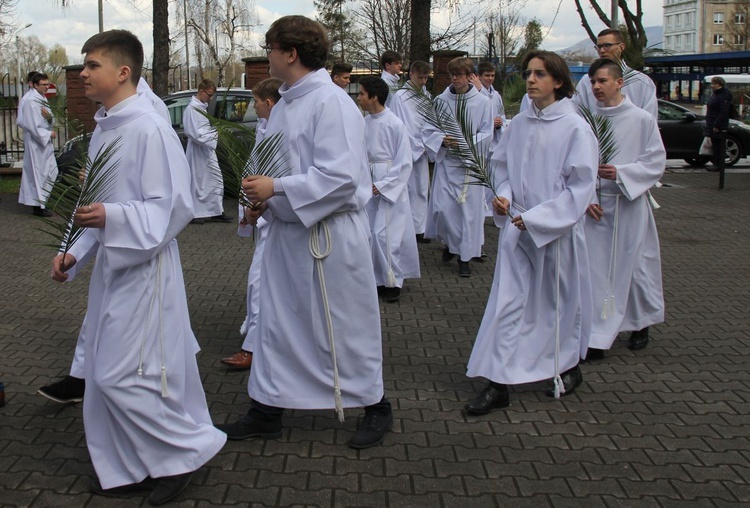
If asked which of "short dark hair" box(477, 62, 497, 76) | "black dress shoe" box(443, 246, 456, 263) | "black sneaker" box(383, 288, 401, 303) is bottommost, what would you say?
"black sneaker" box(383, 288, 401, 303)

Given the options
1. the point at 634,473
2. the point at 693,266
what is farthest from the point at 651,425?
the point at 693,266

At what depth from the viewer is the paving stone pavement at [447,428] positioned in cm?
413

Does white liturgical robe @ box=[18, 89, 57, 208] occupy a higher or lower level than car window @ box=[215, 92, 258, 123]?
lower

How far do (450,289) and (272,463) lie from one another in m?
4.36

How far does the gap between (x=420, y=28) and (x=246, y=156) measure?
473 inches

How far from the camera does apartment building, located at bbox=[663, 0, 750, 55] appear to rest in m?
134

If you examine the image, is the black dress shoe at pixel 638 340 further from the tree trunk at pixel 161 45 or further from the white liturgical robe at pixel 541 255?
the tree trunk at pixel 161 45

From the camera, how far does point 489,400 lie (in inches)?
203

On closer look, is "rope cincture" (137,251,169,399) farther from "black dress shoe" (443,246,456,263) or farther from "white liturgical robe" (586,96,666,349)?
"black dress shoe" (443,246,456,263)

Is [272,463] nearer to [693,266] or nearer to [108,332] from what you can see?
[108,332]

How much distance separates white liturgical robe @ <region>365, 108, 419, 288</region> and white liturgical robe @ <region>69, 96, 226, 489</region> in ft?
13.5

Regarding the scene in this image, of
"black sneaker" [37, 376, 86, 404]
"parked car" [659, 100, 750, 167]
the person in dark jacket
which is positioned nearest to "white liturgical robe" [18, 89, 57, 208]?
"black sneaker" [37, 376, 86, 404]

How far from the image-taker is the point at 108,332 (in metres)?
3.85

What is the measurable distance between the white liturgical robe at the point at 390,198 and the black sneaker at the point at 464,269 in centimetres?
93
